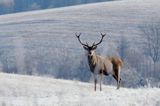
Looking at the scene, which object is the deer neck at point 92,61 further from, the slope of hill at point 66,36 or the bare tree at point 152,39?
the bare tree at point 152,39

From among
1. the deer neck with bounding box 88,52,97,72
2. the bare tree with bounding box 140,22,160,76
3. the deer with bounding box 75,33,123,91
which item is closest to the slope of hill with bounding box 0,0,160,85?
the bare tree with bounding box 140,22,160,76

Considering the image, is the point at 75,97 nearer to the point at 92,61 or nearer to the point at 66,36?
the point at 92,61

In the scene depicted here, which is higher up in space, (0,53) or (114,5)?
(114,5)

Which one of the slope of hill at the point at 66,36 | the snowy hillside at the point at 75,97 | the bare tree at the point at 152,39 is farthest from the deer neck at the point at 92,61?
the bare tree at the point at 152,39

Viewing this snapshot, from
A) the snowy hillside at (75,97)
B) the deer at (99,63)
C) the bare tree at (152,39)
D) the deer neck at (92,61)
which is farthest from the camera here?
the bare tree at (152,39)

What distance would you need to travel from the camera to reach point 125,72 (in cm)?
7438

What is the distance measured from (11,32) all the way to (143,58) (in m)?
27.9

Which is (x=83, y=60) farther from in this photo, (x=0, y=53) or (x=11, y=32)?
(x=11, y=32)

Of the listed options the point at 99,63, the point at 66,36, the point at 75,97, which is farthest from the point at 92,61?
the point at 66,36

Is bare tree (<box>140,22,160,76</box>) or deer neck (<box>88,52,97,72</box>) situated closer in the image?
deer neck (<box>88,52,97,72</box>)

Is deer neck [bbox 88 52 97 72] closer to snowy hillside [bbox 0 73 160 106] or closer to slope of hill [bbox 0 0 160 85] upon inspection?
snowy hillside [bbox 0 73 160 106]

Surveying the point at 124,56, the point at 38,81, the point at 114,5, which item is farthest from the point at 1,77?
the point at 114,5

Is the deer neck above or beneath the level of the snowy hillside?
above

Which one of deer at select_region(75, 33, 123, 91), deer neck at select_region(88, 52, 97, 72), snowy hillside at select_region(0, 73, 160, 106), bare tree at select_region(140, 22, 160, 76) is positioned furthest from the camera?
bare tree at select_region(140, 22, 160, 76)
